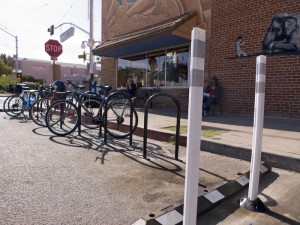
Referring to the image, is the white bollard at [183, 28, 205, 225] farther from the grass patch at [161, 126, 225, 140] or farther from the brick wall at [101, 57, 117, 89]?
the brick wall at [101, 57, 117, 89]

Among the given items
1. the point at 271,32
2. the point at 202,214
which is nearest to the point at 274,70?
the point at 271,32

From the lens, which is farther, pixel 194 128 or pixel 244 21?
pixel 244 21

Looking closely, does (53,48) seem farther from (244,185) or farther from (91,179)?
(244,185)

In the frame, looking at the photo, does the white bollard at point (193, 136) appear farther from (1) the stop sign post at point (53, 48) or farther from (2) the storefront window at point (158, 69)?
(1) the stop sign post at point (53, 48)

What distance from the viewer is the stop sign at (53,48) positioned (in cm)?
1556

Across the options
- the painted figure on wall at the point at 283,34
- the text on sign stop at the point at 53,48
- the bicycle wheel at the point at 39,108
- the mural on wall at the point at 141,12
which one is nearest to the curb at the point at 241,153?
the bicycle wheel at the point at 39,108

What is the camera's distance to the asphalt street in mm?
2850

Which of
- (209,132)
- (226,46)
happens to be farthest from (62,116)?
(226,46)

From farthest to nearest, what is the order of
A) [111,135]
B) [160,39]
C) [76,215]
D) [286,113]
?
[160,39] → [286,113] → [111,135] → [76,215]

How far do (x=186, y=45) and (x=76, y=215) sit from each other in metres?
9.78

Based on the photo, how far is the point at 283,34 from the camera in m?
8.24

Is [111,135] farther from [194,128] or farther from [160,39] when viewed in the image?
[160,39]

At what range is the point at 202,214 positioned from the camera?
288 centimetres

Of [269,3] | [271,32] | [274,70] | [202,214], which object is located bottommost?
[202,214]
